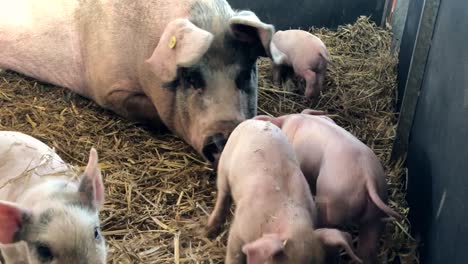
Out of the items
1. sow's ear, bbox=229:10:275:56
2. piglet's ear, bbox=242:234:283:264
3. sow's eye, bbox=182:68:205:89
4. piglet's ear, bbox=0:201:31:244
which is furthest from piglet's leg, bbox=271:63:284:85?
piglet's ear, bbox=0:201:31:244

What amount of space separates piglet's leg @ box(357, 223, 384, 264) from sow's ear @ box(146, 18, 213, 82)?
43.8 inches

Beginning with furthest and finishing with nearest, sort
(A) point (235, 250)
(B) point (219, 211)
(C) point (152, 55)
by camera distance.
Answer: (C) point (152, 55) → (B) point (219, 211) → (A) point (235, 250)

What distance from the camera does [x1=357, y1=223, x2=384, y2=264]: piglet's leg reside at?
8.11 ft

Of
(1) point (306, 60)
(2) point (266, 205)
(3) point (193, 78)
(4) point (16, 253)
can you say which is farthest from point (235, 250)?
(1) point (306, 60)

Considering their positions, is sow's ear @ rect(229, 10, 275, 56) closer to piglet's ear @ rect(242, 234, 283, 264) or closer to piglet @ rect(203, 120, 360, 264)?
piglet @ rect(203, 120, 360, 264)

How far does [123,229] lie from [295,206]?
36.3 inches

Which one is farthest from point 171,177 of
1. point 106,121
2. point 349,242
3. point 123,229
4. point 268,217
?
point 349,242

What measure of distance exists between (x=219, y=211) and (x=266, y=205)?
497 mm

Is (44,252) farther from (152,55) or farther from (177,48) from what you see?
(152,55)

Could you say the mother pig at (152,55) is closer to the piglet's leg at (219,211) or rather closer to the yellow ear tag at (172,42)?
the yellow ear tag at (172,42)

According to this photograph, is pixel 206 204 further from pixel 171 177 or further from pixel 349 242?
pixel 349 242

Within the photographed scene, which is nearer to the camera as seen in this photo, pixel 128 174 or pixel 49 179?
pixel 49 179

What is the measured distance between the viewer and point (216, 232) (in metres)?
2.77

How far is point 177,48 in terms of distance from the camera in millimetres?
3080
